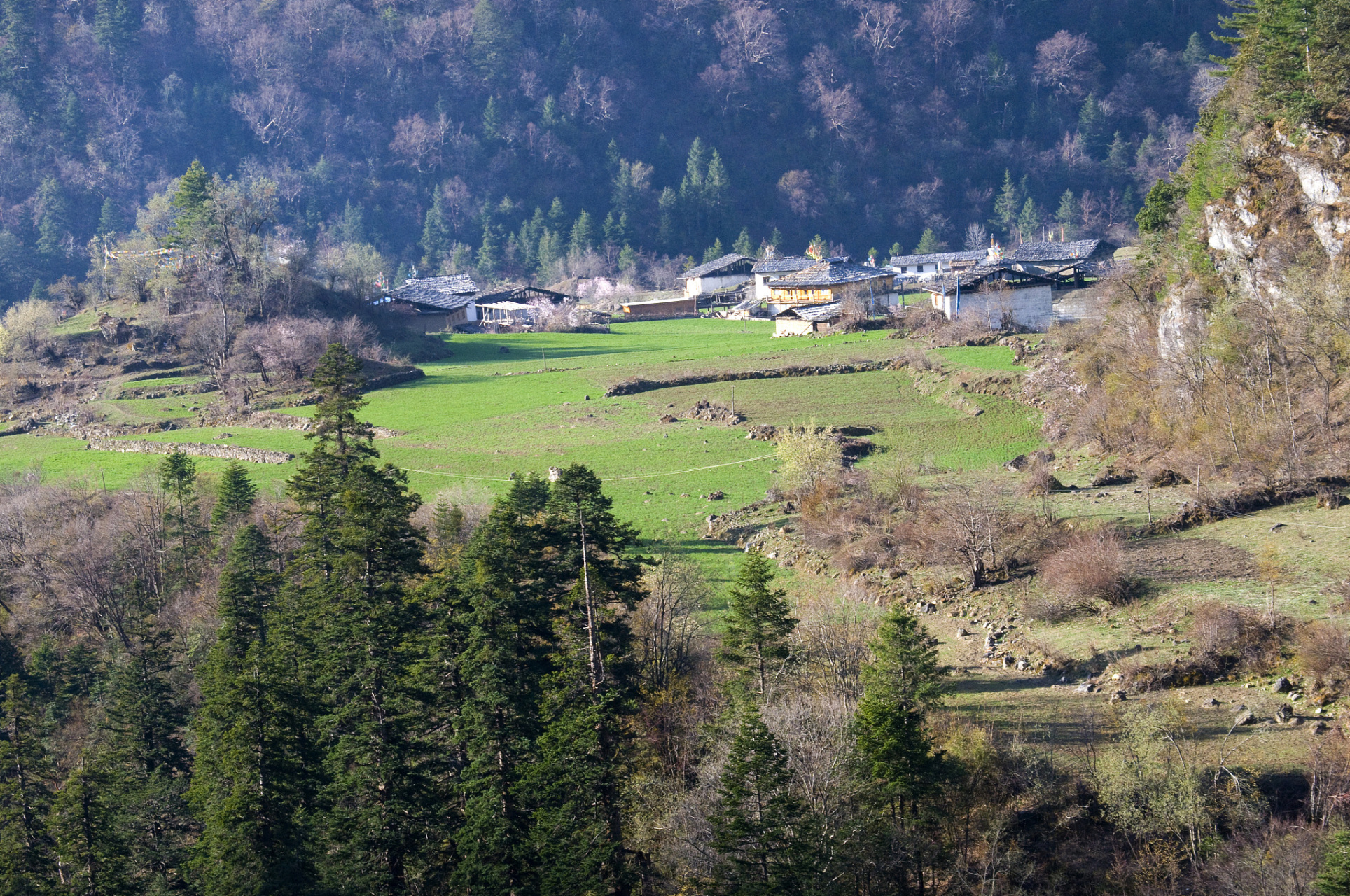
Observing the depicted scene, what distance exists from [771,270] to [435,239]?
66369 millimetres

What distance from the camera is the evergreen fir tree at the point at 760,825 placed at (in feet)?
61.6

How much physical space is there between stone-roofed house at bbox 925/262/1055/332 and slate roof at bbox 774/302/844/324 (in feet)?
33.6

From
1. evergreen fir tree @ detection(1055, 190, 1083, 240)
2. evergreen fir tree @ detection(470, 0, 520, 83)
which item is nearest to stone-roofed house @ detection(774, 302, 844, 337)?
evergreen fir tree @ detection(1055, 190, 1083, 240)

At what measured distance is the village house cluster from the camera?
250 ft

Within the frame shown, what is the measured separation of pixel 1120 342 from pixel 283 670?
36.6 metres

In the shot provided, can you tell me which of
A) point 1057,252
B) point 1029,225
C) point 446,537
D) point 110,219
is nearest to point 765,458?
point 446,537

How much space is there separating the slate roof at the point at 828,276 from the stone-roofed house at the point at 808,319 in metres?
8.65

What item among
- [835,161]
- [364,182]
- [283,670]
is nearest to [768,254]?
[835,161]

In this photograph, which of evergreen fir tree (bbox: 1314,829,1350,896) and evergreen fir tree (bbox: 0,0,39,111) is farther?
evergreen fir tree (bbox: 0,0,39,111)

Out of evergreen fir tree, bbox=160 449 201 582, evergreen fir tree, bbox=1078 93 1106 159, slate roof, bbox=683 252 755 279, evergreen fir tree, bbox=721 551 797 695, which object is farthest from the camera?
evergreen fir tree, bbox=1078 93 1106 159

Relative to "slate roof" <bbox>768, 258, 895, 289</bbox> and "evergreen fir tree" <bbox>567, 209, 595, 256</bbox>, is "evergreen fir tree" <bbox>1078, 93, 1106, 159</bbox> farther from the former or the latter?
"slate roof" <bbox>768, 258, 895, 289</bbox>

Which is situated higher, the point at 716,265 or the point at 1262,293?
the point at 716,265

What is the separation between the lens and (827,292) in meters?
96.8

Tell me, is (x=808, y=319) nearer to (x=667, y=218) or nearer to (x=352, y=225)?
(x=667, y=218)
